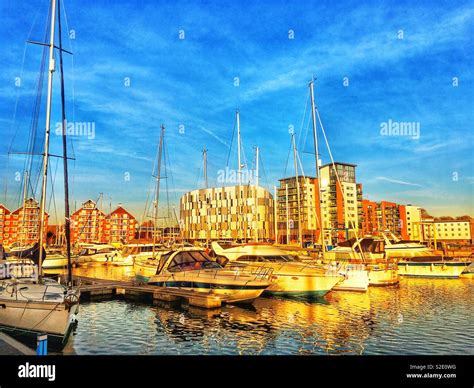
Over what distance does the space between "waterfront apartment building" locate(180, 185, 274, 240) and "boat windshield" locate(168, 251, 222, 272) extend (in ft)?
315

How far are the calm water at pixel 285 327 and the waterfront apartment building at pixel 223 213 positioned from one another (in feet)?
325

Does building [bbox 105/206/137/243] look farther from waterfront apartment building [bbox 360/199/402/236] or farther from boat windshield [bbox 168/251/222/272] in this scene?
boat windshield [bbox 168/251/222/272]

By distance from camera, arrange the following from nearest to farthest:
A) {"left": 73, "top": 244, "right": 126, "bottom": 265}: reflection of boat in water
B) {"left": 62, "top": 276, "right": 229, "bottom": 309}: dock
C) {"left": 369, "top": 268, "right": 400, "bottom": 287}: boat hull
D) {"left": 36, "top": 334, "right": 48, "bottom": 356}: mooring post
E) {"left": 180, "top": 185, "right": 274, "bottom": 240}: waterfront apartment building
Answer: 1. {"left": 36, "top": 334, "right": 48, "bottom": 356}: mooring post
2. {"left": 62, "top": 276, "right": 229, "bottom": 309}: dock
3. {"left": 369, "top": 268, "right": 400, "bottom": 287}: boat hull
4. {"left": 73, "top": 244, "right": 126, "bottom": 265}: reflection of boat in water
5. {"left": 180, "top": 185, "right": 274, "bottom": 240}: waterfront apartment building

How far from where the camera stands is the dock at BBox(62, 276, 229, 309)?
880 inches

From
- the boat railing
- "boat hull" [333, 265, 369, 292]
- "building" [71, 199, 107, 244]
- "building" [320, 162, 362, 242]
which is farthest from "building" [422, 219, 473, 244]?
the boat railing

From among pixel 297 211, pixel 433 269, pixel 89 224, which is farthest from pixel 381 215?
pixel 89 224

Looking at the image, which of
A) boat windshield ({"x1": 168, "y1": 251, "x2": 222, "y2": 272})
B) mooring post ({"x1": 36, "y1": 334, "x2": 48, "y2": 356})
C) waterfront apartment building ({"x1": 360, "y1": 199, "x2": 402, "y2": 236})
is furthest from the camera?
waterfront apartment building ({"x1": 360, "y1": 199, "x2": 402, "y2": 236})

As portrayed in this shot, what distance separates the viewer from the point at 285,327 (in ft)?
59.1

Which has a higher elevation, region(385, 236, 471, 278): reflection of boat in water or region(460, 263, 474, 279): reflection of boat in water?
region(385, 236, 471, 278): reflection of boat in water

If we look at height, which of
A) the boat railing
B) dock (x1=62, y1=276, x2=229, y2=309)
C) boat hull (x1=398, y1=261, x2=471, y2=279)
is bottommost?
boat hull (x1=398, y1=261, x2=471, y2=279)

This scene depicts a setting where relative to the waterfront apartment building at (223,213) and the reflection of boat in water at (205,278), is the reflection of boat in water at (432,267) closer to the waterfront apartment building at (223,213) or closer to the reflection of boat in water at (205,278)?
the reflection of boat in water at (205,278)

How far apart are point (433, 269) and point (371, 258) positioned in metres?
7.00

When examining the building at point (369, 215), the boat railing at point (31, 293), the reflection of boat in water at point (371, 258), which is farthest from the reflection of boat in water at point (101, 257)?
the building at point (369, 215)
